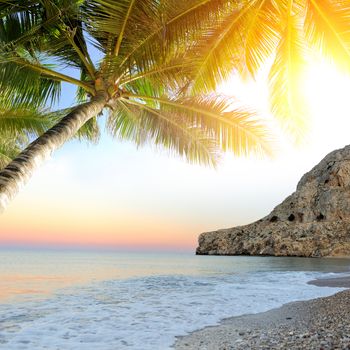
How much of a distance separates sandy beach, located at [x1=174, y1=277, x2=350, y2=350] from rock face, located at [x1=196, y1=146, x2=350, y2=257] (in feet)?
256

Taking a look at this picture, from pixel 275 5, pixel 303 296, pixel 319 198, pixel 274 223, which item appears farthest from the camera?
pixel 274 223

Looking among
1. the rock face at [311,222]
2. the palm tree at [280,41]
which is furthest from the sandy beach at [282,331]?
the rock face at [311,222]

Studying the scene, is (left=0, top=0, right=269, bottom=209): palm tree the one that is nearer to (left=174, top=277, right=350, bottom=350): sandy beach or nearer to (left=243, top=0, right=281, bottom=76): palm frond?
(left=243, top=0, right=281, bottom=76): palm frond

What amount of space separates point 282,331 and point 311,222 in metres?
86.6

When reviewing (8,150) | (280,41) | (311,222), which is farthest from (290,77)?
(311,222)

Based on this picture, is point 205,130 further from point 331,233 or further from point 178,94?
point 331,233

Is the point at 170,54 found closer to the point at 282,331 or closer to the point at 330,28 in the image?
the point at 330,28

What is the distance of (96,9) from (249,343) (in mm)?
6679

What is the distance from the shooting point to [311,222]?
88375mm

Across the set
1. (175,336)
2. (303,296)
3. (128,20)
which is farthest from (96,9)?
(303,296)

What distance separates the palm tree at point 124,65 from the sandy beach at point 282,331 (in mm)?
3835

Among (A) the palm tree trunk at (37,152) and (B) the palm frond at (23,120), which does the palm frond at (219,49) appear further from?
(B) the palm frond at (23,120)

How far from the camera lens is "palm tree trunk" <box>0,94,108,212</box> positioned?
5.20 metres

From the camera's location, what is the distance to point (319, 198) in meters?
89.1
